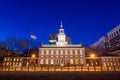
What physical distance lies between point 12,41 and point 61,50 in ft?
81.4

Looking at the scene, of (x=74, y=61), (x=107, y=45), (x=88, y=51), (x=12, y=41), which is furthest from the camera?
(x=107, y=45)

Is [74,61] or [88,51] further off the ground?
[88,51]

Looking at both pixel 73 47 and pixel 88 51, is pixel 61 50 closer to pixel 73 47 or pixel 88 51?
pixel 73 47

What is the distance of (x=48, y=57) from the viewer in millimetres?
57250

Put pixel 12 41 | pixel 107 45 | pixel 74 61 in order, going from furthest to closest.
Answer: pixel 107 45
pixel 12 41
pixel 74 61

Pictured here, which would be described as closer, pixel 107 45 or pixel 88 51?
pixel 88 51

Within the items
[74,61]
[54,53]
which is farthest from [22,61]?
[74,61]

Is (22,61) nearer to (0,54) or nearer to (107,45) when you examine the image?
(0,54)

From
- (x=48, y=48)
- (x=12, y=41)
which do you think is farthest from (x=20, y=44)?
(x=48, y=48)

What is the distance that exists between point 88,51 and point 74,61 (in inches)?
939

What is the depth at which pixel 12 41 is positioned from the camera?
6525 centimetres

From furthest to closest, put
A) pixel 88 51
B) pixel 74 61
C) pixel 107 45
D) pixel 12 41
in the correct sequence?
pixel 107 45 < pixel 88 51 < pixel 12 41 < pixel 74 61

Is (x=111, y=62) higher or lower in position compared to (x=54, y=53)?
lower

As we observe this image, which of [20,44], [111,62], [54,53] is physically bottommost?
[111,62]
